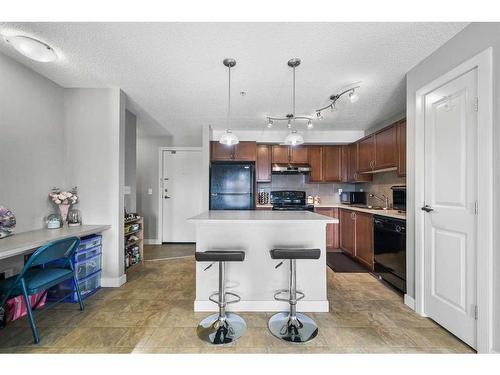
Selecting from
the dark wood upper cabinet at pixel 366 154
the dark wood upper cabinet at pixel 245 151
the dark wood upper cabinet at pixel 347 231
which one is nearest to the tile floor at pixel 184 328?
the dark wood upper cabinet at pixel 347 231

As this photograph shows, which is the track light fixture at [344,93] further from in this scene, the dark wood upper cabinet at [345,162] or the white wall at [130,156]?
the white wall at [130,156]

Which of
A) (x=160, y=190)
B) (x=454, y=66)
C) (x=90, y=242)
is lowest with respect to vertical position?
(x=90, y=242)

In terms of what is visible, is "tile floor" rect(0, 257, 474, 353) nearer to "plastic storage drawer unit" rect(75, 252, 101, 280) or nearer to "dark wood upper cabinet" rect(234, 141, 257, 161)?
"plastic storage drawer unit" rect(75, 252, 101, 280)

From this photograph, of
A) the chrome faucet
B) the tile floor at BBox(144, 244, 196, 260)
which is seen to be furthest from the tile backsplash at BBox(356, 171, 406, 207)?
the tile floor at BBox(144, 244, 196, 260)

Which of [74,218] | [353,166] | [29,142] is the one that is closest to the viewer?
[29,142]

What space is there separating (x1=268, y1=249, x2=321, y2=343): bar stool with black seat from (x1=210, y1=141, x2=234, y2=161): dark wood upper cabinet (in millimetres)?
2732

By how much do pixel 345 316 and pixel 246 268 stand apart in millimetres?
1018

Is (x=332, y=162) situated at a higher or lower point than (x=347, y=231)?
higher

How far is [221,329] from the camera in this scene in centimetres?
177

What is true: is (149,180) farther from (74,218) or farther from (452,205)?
(452,205)

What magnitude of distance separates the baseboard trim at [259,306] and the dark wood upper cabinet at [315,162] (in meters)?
2.79

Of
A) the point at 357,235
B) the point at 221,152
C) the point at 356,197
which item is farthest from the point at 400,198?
the point at 221,152

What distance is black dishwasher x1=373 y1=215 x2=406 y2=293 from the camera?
2.38 m

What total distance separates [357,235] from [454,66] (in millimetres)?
2564
